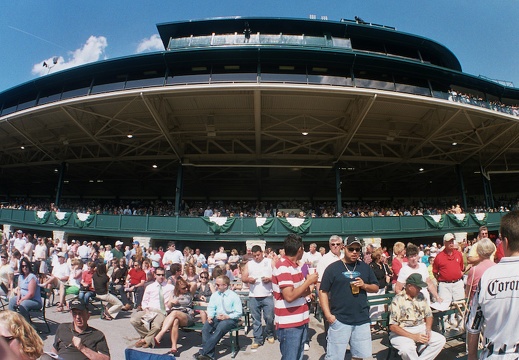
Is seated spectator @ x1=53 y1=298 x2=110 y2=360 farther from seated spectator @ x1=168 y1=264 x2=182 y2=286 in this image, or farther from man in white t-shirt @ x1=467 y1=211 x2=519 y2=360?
man in white t-shirt @ x1=467 y1=211 x2=519 y2=360

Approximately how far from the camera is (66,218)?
20.4m

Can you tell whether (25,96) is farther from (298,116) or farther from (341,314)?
(341,314)

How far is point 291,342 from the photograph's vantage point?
340 centimetres

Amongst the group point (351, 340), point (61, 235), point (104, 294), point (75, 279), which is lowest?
point (104, 294)

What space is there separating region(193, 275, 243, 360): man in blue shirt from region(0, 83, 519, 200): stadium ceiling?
11176mm

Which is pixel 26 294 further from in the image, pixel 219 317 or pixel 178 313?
pixel 219 317

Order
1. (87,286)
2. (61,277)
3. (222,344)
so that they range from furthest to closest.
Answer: (61,277) < (87,286) < (222,344)

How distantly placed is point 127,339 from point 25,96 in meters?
24.5

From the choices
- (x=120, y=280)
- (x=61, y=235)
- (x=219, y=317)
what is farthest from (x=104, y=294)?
(x=61, y=235)

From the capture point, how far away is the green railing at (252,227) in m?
17.2

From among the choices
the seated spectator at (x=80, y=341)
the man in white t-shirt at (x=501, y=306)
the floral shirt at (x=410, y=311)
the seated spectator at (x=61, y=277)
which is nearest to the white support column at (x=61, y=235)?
the seated spectator at (x=61, y=277)

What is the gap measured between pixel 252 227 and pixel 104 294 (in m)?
10.3

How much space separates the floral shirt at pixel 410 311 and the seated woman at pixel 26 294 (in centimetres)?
743

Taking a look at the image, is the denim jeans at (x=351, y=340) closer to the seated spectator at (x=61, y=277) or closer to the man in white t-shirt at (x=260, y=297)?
the man in white t-shirt at (x=260, y=297)
